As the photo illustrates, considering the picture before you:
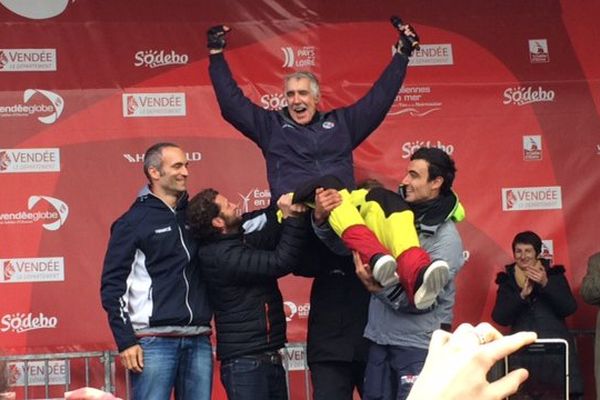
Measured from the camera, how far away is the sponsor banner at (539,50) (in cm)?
773

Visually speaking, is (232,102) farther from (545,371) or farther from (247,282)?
(545,371)

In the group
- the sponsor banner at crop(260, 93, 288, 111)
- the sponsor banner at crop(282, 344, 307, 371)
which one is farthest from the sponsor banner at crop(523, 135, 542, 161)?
the sponsor banner at crop(282, 344, 307, 371)

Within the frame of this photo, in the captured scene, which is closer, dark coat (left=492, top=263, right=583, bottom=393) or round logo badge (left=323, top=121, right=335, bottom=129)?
round logo badge (left=323, top=121, right=335, bottom=129)

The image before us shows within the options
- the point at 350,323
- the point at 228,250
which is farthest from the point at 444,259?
the point at 228,250

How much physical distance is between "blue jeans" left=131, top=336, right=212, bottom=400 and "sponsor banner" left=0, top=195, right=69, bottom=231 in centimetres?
197

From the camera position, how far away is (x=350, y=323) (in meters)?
5.40

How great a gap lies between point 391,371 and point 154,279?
1260 millimetres

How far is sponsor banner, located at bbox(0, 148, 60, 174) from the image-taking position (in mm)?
7164

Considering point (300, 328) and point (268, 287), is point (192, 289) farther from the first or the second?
point (300, 328)

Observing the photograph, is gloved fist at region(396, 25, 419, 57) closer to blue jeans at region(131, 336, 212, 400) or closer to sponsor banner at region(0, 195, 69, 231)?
blue jeans at region(131, 336, 212, 400)

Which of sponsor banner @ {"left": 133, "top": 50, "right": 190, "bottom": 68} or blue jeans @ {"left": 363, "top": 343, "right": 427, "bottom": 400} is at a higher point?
sponsor banner @ {"left": 133, "top": 50, "right": 190, "bottom": 68}

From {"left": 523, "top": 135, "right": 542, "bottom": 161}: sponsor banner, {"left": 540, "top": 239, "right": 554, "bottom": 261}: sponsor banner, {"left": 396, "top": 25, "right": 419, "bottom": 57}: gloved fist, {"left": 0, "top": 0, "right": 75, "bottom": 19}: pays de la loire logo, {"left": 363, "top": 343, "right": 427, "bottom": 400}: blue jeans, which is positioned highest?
{"left": 0, "top": 0, "right": 75, "bottom": 19}: pays de la loire logo

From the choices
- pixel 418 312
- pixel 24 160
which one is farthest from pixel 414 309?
pixel 24 160

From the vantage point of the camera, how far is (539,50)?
305 inches
